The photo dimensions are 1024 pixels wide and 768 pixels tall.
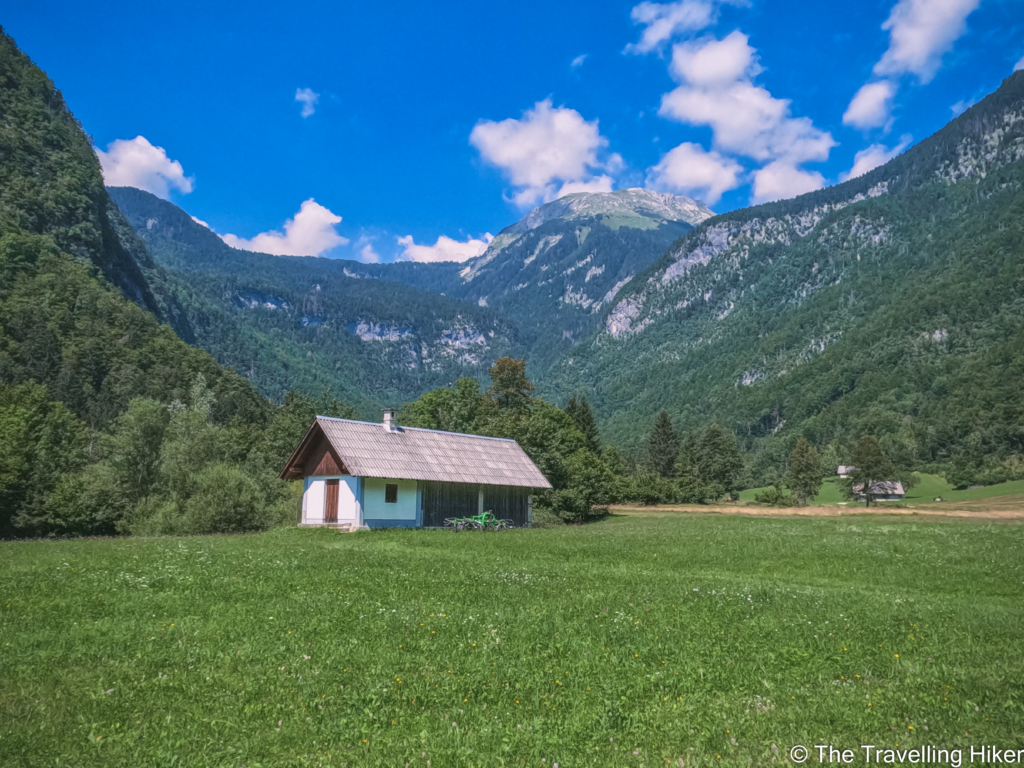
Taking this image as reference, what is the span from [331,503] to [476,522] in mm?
8817

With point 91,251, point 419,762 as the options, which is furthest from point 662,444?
point 91,251

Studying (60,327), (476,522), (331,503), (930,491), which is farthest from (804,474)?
(60,327)

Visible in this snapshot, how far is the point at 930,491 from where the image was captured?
121375 mm

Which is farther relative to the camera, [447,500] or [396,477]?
[447,500]

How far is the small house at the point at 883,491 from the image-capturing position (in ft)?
318

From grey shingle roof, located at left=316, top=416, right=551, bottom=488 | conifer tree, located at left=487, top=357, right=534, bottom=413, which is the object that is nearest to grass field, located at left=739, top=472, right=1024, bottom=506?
conifer tree, located at left=487, top=357, right=534, bottom=413

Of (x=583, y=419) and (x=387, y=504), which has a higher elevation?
(x=583, y=419)

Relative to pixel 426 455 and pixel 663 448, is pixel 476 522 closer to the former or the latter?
pixel 426 455

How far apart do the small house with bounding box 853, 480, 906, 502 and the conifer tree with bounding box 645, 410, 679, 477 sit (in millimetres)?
26769

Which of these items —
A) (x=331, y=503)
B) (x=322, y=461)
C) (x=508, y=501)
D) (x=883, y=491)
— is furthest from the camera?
(x=883, y=491)

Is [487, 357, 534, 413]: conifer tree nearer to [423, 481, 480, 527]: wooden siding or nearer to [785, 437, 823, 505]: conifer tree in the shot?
[423, 481, 480, 527]: wooden siding

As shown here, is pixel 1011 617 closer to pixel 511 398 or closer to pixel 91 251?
pixel 511 398

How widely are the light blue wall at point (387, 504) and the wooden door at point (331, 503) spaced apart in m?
2.16

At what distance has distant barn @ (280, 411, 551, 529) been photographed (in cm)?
4025
